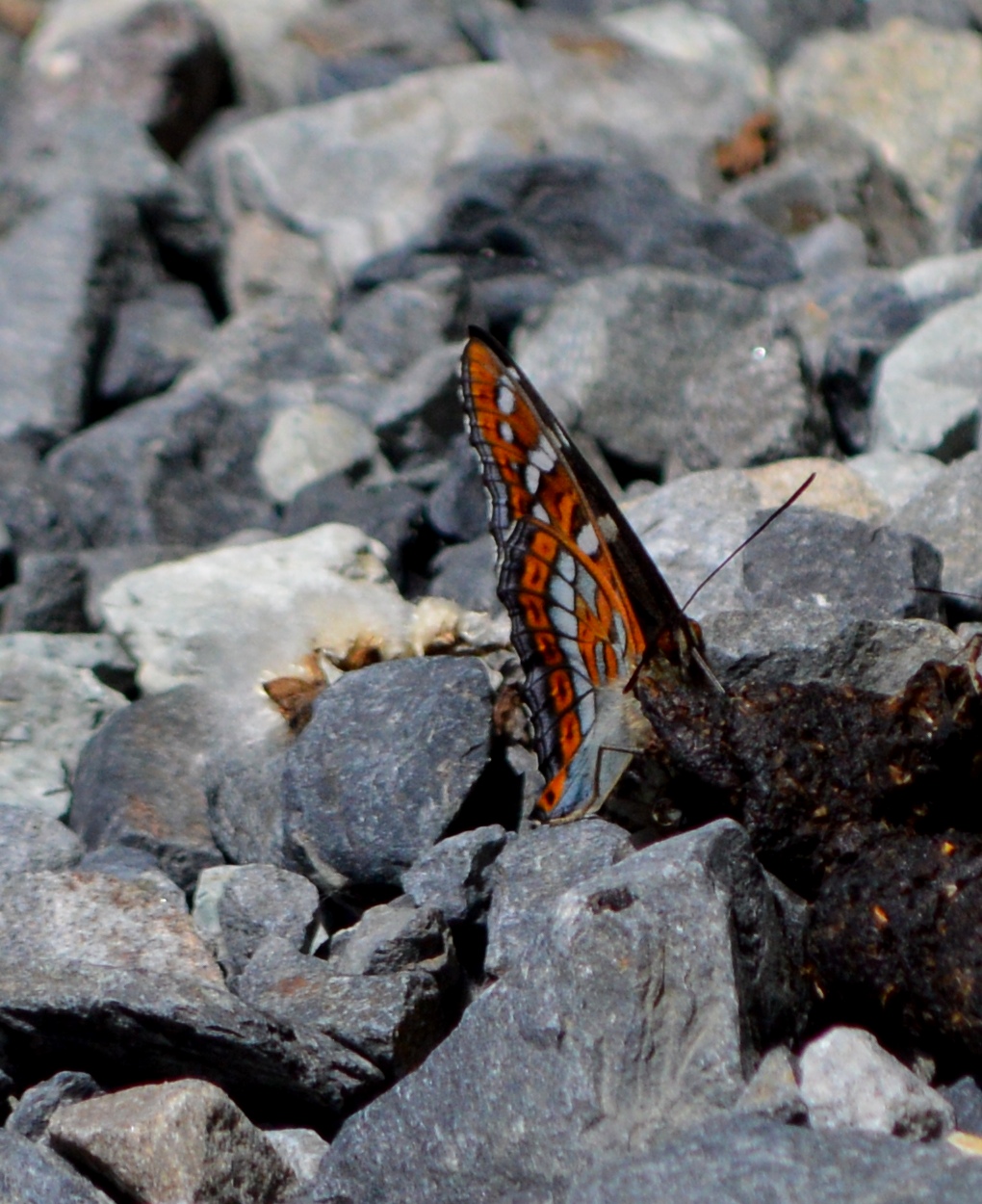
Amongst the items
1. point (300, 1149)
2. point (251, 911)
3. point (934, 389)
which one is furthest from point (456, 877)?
→ point (934, 389)

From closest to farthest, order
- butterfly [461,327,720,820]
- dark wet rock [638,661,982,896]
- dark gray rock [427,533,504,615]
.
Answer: dark wet rock [638,661,982,896]
butterfly [461,327,720,820]
dark gray rock [427,533,504,615]

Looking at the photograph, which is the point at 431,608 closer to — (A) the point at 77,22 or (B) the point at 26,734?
(B) the point at 26,734

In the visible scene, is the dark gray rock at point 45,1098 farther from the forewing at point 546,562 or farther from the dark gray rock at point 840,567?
the dark gray rock at point 840,567

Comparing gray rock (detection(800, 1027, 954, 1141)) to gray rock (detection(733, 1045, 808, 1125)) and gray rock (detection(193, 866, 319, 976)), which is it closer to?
gray rock (detection(733, 1045, 808, 1125))

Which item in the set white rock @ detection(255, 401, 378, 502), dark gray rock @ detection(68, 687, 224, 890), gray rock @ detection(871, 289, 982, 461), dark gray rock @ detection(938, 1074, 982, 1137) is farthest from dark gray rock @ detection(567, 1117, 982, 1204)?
white rock @ detection(255, 401, 378, 502)

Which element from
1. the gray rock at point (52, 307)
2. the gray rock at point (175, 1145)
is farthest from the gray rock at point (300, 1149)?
the gray rock at point (52, 307)

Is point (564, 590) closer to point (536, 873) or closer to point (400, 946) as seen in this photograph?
point (536, 873)

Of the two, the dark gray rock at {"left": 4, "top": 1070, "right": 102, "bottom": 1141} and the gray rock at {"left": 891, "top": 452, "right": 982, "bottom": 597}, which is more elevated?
the gray rock at {"left": 891, "top": 452, "right": 982, "bottom": 597}
